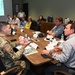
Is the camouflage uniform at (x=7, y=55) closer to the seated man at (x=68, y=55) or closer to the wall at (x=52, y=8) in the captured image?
the seated man at (x=68, y=55)

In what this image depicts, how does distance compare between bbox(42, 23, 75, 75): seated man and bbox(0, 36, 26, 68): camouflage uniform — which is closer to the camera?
bbox(42, 23, 75, 75): seated man

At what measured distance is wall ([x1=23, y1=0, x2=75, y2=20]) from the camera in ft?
20.3

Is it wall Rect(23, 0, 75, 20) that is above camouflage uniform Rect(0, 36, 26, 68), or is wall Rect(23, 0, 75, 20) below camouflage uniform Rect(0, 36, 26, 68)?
above

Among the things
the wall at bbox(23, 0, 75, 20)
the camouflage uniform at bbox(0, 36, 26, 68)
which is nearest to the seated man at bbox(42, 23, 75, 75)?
the camouflage uniform at bbox(0, 36, 26, 68)

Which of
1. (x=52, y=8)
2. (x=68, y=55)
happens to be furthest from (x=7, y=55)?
(x=52, y=8)

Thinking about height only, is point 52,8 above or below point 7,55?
above

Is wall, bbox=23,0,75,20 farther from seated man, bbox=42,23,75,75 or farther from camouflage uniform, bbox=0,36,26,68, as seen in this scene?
camouflage uniform, bbox=0,36,26,68

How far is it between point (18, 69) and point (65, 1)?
542 cm

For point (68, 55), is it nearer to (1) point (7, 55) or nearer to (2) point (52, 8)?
(1) point (7, 55)

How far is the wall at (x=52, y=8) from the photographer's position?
6.18m

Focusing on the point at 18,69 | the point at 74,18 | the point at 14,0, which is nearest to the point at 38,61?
the point at 18,69

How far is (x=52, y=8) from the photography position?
→ 24.5 feet

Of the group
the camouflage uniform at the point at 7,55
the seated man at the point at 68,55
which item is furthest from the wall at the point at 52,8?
the camouflage uniform at the point at 7,55

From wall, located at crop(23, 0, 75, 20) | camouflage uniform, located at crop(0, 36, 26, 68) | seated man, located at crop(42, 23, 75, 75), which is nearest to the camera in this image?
seated man, located at crop(42, 23, 75, 75)
